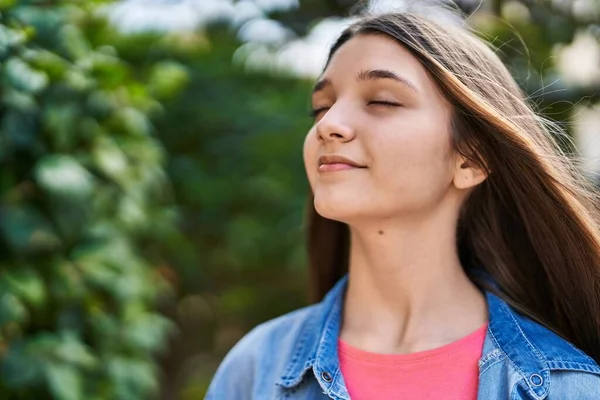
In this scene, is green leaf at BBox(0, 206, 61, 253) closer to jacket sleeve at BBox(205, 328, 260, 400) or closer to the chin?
jacket sleeve at BBox(205, 328, 260, 400)

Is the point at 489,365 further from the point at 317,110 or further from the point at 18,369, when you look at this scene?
the point at 18,369

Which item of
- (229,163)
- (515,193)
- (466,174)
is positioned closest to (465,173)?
(466,174)

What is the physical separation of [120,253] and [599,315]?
1571 mm

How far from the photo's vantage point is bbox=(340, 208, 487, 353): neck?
6.35 feet

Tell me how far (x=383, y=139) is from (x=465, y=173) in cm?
30

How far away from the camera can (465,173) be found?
198 centimetres

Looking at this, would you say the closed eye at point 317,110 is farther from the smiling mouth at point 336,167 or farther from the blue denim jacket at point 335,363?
the blue denim jacket at point 335,363

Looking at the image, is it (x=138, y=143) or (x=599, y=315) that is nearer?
(x=599, y=315)

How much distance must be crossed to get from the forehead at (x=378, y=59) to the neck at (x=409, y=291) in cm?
38

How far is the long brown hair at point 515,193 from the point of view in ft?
6.24

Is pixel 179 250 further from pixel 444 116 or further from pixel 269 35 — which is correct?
pixel 444 116

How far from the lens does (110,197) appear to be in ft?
8.64

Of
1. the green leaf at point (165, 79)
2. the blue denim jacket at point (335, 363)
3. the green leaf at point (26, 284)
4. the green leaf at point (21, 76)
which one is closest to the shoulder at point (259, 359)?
the blue denim jacket at point (335, 363)

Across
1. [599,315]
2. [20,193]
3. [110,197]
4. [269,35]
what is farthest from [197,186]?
[599,315]
